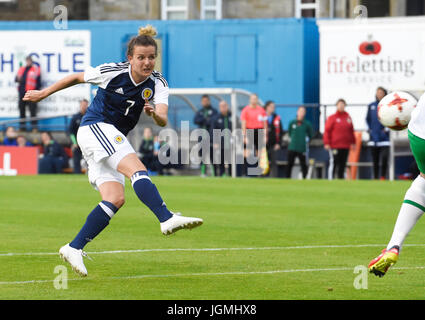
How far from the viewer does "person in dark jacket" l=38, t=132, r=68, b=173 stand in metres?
29.2

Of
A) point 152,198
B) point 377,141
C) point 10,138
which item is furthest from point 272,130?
point 152,198

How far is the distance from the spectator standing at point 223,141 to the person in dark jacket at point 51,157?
473cm

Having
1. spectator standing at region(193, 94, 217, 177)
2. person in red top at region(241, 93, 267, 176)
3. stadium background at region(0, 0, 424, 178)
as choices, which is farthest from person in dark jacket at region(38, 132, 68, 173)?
person in red top at region(241, 93, 267, 176)

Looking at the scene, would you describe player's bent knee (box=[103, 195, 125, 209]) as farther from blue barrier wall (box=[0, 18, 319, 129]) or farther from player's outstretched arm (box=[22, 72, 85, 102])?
blue barrier wall (box=[0, 18, 319, 129])

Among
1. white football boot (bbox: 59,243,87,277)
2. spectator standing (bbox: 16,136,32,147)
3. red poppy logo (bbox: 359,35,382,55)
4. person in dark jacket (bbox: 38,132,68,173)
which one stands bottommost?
person in dark jacket (bbox: 38,132,68,173)

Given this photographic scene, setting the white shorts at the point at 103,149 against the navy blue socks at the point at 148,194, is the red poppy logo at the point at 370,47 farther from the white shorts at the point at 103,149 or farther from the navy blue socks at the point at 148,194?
the navy blue socks at the point at 148,194

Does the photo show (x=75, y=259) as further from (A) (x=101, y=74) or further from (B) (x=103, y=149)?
(A) (x=101, y=74)

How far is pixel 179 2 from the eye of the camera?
4156 centimetres

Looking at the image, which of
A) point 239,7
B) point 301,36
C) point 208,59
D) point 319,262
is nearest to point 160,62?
point 208,59

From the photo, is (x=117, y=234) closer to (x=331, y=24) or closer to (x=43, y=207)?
(x=43, y=207)

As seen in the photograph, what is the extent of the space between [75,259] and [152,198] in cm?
84

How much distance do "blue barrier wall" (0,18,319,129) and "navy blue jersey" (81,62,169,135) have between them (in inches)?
822

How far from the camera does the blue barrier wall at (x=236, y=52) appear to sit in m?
31.1
